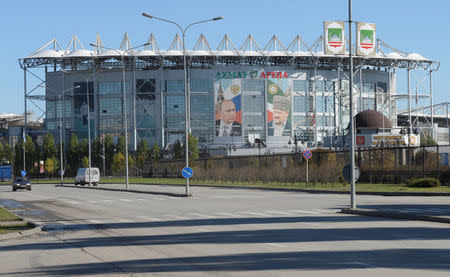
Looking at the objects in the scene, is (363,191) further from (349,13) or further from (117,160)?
(117,160)

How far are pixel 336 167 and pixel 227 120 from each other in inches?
2928

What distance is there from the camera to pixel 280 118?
12812 centimetres

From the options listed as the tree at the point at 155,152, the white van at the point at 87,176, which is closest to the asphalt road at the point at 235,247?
the white van at the point at 87,176

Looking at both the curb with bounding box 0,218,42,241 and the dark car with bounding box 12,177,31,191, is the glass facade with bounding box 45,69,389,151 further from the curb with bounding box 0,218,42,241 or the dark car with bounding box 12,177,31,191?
the curb with bounding box 0,218,42,241

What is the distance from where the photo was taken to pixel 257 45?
124m

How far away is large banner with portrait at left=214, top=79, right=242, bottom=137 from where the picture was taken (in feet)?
417

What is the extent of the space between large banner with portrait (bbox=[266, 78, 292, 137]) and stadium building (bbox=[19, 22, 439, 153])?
0.20 m

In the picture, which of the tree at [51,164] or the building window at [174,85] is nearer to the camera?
the tree at [51,164]

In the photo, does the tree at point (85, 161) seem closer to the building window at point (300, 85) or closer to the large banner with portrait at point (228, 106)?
the large banner with portrait at point (228, 106)

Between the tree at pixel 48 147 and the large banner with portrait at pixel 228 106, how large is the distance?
32460mm

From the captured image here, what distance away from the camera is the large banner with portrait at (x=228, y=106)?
417 feet

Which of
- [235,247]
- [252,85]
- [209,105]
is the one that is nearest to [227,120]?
[209,105]

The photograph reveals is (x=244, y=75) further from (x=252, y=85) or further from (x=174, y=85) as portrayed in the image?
(x=174, y=85)

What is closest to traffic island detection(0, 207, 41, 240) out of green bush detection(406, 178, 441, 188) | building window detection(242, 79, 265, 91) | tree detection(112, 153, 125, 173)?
green bush detection(406, 178, 441, 188)
